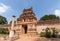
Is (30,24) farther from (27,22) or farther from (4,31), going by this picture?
(4,31)

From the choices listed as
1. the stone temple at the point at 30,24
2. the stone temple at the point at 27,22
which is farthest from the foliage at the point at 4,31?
the stone temple at the point at 27,22

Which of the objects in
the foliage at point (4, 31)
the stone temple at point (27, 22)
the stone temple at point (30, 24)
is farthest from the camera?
the foliage at point (4, 31)

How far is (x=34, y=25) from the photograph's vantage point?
31047mm

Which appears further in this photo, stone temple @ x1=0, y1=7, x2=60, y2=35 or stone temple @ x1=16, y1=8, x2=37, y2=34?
stone temple @ x1=16, y1=8, x2=37, y2=34

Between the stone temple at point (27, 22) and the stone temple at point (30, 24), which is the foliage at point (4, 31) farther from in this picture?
the stone temple at point (27, 22)

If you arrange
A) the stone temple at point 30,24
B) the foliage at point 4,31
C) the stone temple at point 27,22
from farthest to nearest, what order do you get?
the foliage at point 4,31 < the stone temple at point 27,22 < the stone temple at point 30,24

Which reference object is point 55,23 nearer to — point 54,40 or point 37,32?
point 37,32

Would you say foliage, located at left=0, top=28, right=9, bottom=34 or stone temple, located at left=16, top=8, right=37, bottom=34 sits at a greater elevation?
stone temple, located at left=16, top=8, right=37, bottom=34

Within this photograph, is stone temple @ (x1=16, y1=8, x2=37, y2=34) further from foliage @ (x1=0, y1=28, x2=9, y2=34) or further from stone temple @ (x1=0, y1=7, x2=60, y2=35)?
foliage @ (x1=0, y1=28, x2=9, y2=34)

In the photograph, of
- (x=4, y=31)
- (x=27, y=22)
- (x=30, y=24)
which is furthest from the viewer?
(x=4, y=31)

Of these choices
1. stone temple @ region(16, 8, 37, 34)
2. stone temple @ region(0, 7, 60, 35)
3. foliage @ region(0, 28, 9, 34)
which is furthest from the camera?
foliage @ region(0, 28, 9, 34)

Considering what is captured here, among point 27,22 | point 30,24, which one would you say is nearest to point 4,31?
point 27,22

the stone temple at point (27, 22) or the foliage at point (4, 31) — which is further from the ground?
the stone temple at point (27, 22)

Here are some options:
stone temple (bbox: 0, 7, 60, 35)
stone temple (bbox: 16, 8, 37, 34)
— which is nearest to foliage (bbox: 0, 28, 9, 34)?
stone temple (bbox: 0, 7, 60, 35)
